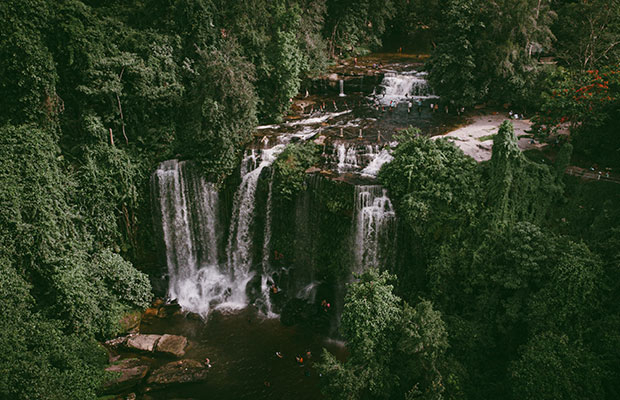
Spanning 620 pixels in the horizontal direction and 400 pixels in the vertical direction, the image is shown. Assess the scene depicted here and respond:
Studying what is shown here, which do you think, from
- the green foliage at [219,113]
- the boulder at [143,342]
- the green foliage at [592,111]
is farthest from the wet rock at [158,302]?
the green foliage at [592,111]

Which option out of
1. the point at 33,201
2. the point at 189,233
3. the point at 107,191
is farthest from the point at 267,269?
the point at 33,201

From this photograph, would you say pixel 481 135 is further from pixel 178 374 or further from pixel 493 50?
pixel 178 374

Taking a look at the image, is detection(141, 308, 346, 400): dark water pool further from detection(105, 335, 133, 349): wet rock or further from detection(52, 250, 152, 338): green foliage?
detection(52, 250, 152, 338): green foliage

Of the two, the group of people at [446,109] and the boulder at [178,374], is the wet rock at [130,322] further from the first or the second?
the group of people at [446,109]

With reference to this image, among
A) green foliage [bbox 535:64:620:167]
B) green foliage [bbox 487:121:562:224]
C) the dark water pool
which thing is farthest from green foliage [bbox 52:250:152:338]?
green foliage [bbox 535:64:620:167]

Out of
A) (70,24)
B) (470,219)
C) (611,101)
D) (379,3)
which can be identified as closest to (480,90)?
(611,101)
